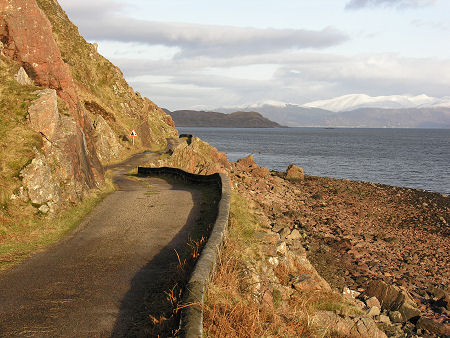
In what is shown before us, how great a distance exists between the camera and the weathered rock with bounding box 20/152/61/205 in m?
11.9

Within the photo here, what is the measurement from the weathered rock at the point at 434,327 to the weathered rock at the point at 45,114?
15695 millimetres

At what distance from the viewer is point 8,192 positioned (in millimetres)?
11289

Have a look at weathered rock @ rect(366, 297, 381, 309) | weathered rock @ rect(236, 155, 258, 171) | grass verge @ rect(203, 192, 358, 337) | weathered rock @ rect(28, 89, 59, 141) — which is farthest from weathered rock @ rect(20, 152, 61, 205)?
weathered rock @ rect(236, 155, 258, 171)

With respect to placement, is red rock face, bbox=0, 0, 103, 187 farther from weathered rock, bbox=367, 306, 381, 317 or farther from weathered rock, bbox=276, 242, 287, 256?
weathered rock, bbox=367, 306, 381, 317

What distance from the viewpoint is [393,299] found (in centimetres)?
1520

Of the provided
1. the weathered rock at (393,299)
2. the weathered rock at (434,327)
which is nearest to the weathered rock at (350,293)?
the weathered rock at (393,299)

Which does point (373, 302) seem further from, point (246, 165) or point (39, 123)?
point (246, 165)

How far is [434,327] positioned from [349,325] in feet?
19.2

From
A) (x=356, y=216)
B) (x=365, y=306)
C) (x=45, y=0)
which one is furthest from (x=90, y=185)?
(x=45, y=0)

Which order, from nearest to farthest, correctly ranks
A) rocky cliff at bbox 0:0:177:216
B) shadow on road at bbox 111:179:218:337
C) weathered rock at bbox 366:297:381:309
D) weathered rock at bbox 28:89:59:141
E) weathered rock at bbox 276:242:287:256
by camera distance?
1. shadow on road at bbox 111:179:218:337
2. rocky cliff at bbox 0:0:177:216
3. weathered rock at bbox 276:242:287:256
4. weathered rock at bbox 28:89:59:141
5. weathered rock at bbox 366:297:381:309

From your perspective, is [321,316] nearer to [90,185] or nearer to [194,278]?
[194,278]

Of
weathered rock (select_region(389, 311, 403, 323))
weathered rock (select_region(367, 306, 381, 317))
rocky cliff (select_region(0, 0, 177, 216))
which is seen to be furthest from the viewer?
weathered rock (select_region(389, 311, 403, 323))

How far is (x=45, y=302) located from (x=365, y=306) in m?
11.9

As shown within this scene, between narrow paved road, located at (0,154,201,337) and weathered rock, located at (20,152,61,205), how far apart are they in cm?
150
